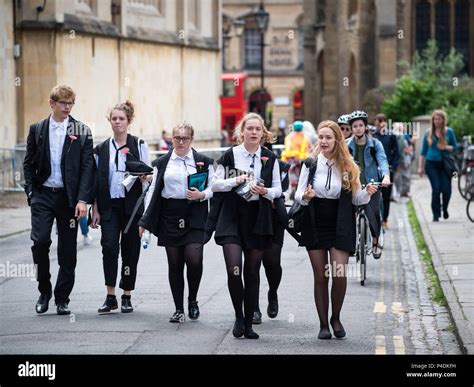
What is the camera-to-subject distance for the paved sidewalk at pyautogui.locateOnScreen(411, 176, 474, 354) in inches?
433

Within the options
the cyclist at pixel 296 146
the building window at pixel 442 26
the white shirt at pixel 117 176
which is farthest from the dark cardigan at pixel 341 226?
the building window at pixel 442 26

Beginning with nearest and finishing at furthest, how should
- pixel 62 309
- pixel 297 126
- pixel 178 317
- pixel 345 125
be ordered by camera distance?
pixel 178 317 < pixel 62 309 < pixel 345 125 < pixel 297 126

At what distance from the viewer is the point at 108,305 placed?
11539mm

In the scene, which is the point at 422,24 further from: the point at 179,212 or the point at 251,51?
the point at 251,51

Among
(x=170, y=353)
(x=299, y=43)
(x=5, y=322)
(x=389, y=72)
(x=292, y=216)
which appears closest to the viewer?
(x=170, y=353)

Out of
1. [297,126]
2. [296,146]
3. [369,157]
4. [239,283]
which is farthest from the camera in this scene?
[296,146]

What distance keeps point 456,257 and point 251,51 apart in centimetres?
7684

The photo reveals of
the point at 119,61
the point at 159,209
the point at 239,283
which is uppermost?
the point at 119,61

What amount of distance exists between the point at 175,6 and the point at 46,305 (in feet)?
89.8

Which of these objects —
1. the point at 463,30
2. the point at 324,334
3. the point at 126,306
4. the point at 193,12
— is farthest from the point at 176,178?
the point at 463,30

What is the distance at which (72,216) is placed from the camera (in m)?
11.4

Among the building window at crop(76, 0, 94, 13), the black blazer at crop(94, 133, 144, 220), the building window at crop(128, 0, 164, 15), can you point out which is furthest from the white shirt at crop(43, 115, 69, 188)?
the building window at crop(128, 0, 164, 15)
